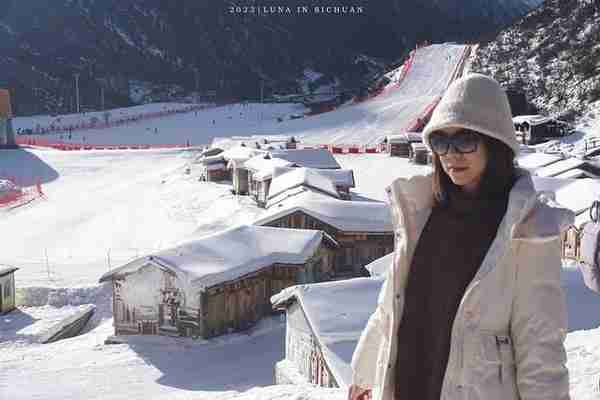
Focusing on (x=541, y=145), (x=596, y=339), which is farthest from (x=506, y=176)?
(x=541, y=145)

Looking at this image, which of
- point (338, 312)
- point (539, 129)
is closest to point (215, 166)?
point (539, 129)

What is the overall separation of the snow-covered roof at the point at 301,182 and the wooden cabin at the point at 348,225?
4544 mm

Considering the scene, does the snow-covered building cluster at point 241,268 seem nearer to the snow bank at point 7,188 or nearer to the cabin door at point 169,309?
the cabin door at point 169,309

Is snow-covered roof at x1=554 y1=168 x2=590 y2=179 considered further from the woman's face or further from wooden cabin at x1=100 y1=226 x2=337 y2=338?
the woman's face

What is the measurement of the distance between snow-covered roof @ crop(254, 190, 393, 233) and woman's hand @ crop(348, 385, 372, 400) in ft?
55.0

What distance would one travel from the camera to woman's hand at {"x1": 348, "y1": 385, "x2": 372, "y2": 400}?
11.0 ft

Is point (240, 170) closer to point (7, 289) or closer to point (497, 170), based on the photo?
point (7, 289)

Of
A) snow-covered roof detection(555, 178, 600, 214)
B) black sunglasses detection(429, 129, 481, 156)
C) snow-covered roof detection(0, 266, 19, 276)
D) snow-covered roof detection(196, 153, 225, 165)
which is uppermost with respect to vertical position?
black sunglasses detection(429, 129, 481, 156)

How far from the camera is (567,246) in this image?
61.1 ft

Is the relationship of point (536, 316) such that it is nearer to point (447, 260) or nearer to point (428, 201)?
point (447, 260)

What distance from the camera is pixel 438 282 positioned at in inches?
107

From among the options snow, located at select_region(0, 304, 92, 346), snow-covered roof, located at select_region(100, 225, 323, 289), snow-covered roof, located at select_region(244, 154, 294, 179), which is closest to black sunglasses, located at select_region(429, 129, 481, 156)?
snow-covered roof, located at select_region(100, 225, 323, 289)

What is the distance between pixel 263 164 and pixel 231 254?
16352mm

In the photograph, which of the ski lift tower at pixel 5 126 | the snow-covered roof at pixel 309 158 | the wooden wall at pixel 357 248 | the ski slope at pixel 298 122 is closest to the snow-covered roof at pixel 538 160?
the snow-covered roof at pixel 309 158
